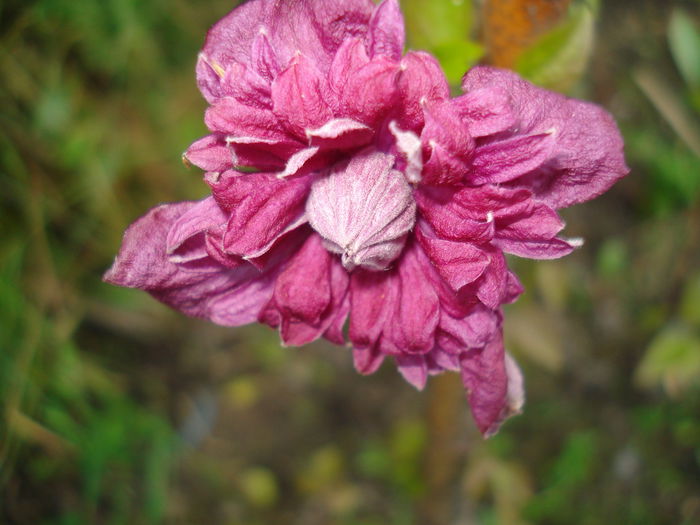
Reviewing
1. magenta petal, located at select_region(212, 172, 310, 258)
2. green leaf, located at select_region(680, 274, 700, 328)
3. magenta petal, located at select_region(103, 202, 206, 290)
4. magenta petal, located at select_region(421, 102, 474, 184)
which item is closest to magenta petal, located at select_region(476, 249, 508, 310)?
magenta petal, located at select_region(421, 102, 474, 184)

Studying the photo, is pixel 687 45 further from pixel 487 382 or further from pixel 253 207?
pixel 253 207

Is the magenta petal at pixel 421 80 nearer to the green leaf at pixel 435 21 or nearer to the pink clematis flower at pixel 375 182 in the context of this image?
the pink clematis flower at pixel 375 182

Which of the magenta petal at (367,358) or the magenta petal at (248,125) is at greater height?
the magenta petal at (248,125)

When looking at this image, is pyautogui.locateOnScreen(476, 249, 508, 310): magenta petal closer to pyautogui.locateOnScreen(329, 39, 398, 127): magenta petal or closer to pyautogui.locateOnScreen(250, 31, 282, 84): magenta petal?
pyautogui.locateOnScreen(329, 39, 398, 127): magenta petal

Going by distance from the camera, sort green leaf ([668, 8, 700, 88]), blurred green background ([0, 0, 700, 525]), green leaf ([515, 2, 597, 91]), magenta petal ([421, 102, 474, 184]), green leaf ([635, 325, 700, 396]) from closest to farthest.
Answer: magenta petal ([421, 102, 474, 184])
green leaf ([515, 2, 597, 91])
green leaf ([668, 8, 700, 88])
green leaf ([635, 325, 700, 396])
blurred green background ([0, 0, 700, 525])

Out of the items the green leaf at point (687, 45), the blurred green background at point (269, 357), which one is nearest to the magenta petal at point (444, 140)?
the blurred green background at point (269, 357)

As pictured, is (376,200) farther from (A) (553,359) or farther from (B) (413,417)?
(B) (413,417)

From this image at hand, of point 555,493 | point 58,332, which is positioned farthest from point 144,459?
point 555,493
